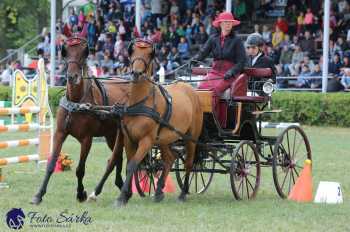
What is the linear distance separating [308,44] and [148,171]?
17.1m

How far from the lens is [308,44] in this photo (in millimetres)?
27984

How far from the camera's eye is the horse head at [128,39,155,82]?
10.0 meters

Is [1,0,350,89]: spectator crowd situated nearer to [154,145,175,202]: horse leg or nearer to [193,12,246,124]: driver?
[193,12,246,124]: driver

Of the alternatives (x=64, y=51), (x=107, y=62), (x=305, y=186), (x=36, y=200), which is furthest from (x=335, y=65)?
(x=36, y=200)

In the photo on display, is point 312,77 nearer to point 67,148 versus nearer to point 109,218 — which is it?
point 67,148

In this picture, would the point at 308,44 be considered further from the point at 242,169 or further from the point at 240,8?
the point at 242,169

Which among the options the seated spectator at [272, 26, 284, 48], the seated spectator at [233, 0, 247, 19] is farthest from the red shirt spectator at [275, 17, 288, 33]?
the seated spectator at [233, 0, 247, 19]

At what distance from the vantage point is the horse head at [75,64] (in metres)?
10.2

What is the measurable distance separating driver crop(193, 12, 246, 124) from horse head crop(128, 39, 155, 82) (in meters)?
1.47

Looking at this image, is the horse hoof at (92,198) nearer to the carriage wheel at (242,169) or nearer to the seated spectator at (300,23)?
the carriage wheel at (242,169)

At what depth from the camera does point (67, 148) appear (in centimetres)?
1927

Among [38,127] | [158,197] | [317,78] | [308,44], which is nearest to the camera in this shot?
[158,197]

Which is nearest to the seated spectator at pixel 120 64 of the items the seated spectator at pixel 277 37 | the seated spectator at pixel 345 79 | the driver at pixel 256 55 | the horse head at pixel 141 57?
the seated spectator at pixel 277 37

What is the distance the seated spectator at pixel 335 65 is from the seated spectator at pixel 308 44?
4.34ft
